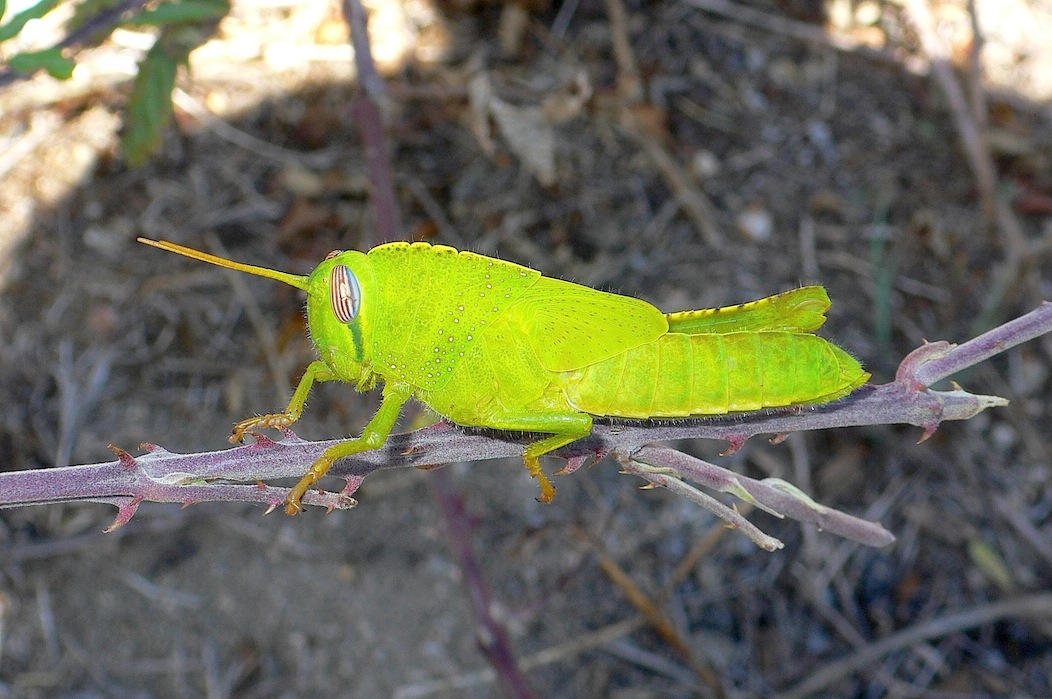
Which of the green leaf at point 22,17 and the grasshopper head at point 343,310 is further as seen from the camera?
the green leaf at point 22,17

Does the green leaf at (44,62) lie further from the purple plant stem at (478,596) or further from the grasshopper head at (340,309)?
the purple plant stem at (478,596)

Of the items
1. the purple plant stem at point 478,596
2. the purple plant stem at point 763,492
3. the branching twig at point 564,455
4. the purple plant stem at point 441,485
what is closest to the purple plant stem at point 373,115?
the purple plant stem at point 441,485

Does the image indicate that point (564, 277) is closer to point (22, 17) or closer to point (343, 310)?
point (343, 310)

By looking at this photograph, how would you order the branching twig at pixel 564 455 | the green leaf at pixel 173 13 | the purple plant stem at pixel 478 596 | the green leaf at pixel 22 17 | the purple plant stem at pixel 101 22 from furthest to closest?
1. the purple plant stem at pixel 478 596
2. the purple plant stem at pixel 101 22
3. the green leaf at pixel 173 13
4. the green leaf at pixel 22 17
5. the branching twig at pixel 564 455

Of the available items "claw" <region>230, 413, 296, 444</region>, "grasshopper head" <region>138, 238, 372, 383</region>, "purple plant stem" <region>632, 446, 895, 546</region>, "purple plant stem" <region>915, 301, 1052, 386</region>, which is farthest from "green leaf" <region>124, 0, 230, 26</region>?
"purple plant stem" <region>915, 301, 1052, 386</region>

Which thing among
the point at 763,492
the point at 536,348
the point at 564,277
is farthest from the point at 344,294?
the point at 564,277

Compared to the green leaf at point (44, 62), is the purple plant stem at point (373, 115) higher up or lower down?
lower down

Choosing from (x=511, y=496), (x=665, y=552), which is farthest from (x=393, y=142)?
(x=665, y=552)
